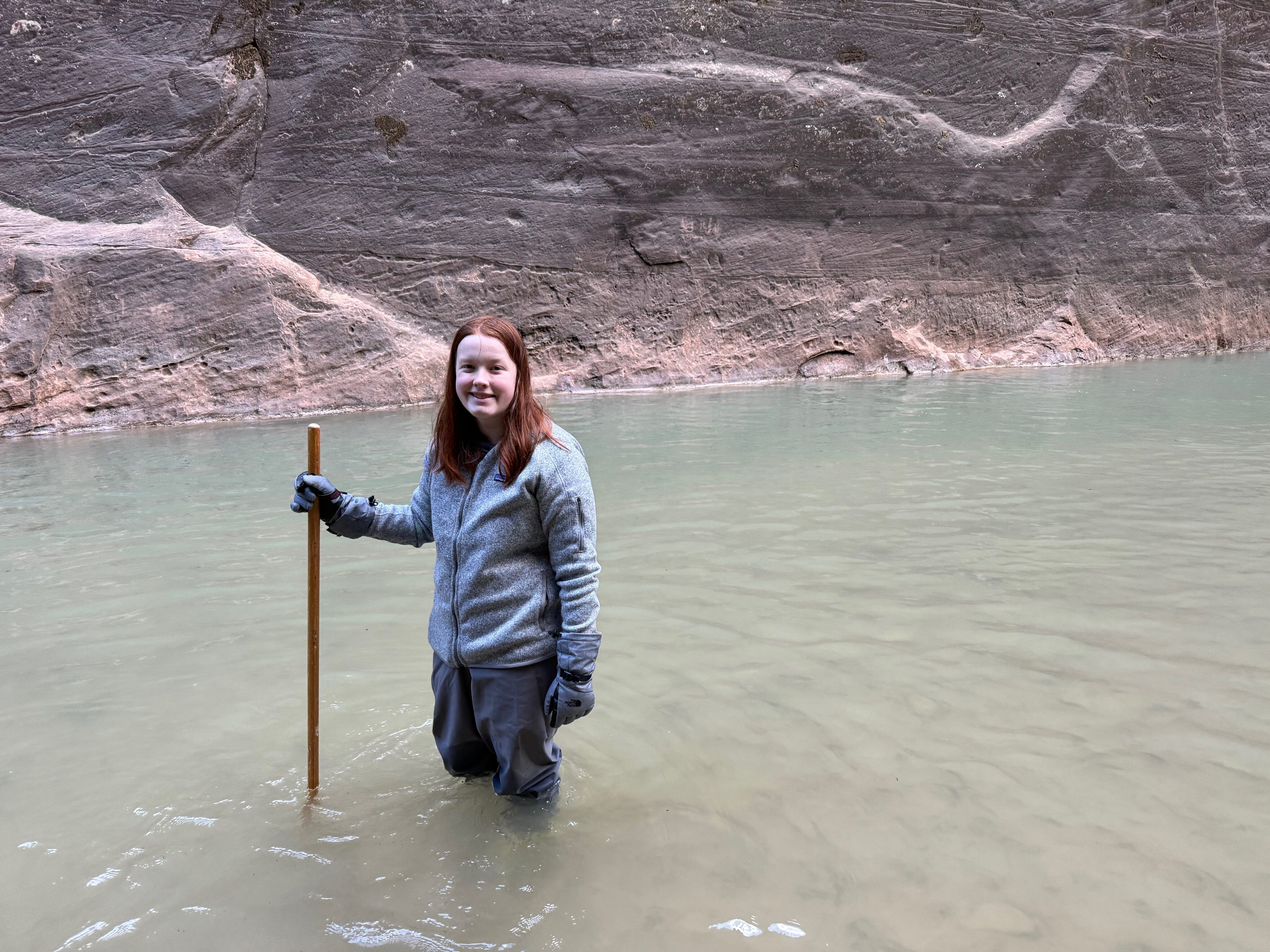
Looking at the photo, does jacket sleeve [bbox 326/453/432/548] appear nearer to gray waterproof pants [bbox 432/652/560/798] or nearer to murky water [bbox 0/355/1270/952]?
gray waterproof pants [bbox 432/652/560/798]

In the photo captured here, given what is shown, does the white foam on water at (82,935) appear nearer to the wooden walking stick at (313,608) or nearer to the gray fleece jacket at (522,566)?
the wooden walking stick at (313,608)

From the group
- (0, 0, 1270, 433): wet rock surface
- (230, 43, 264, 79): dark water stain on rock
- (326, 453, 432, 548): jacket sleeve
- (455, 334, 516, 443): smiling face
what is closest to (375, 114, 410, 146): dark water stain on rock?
(0, 0, 1270, 433): wet rock surface

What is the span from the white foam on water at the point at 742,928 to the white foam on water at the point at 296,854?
0.87 metres

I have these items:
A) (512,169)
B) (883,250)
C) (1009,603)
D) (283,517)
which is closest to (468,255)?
(512,169)

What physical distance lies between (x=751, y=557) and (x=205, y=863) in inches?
106

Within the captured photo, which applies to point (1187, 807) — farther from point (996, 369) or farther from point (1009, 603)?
point (996, 369)

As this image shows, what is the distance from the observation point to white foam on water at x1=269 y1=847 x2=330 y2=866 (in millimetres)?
2053

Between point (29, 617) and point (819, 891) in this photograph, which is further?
point (29, 617)

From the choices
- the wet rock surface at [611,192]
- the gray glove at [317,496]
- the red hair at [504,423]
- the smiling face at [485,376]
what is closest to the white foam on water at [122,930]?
the gray glove at [317,496]

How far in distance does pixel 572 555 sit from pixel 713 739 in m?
0.87

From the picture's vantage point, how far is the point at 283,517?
5.25 m

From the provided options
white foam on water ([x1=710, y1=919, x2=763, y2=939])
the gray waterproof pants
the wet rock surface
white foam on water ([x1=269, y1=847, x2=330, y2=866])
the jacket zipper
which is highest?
the wet rock surface

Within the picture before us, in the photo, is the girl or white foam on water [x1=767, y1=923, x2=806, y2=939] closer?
white foam on water [x1=767, y1=923, x2=806, y2=939]

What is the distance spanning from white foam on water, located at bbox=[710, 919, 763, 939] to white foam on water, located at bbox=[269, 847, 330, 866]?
2.85 ft
